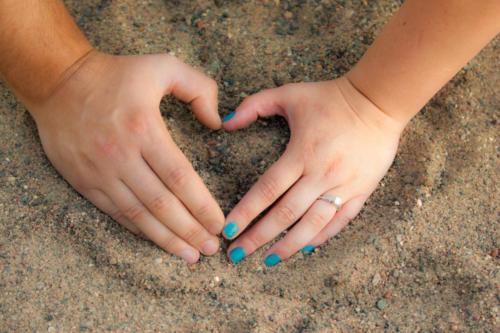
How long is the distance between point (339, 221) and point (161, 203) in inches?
16.3

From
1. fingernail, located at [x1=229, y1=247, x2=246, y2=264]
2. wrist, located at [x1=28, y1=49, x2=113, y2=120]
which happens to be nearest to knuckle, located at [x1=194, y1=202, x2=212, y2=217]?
fingernail, located at [x1=229, y1=247, x2=246, y2=264]

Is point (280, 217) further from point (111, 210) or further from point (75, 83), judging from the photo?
point (75, 83)

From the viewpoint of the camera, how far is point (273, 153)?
5.50ft

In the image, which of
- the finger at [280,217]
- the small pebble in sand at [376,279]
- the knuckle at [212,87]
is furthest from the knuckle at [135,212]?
the small pebble in sand at [376,279]

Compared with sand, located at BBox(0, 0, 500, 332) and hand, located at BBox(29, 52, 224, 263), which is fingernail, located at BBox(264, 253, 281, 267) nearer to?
sand, located at BBox(0, 0, 500, 332)

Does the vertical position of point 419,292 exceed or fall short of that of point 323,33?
it falls short

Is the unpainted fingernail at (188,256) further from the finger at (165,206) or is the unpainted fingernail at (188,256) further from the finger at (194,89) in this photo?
the finger at (194,89)

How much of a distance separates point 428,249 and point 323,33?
2.23ft

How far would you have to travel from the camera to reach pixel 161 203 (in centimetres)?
155

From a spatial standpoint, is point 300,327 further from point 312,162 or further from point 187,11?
point 187,11

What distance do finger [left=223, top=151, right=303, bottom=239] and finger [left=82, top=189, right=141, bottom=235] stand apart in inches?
8.4

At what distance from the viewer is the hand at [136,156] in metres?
1.55

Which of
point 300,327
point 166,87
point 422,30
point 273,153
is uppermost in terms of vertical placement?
point 422,30

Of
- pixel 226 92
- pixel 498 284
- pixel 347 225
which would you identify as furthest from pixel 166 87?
pixel 498 284
